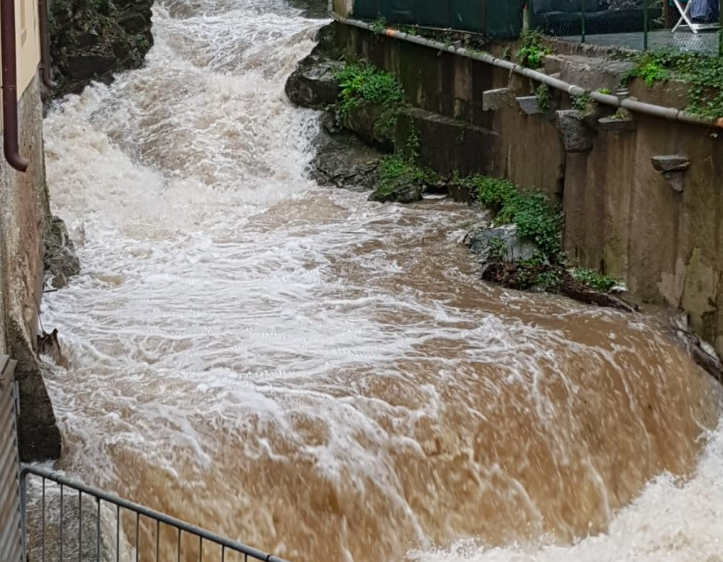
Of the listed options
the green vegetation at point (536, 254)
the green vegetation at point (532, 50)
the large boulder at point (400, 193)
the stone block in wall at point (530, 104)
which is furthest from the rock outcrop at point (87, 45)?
the stone block in wall at point (530, 104)

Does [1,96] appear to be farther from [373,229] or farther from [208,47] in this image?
[208,47]

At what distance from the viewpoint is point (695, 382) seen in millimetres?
11367

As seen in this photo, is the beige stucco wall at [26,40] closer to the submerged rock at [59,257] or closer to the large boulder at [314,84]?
the submerged rock at [59,257]

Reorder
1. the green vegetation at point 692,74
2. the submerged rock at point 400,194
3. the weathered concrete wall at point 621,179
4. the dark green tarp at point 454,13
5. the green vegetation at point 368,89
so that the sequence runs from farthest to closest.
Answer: the green vegetation at point 368,89
the submerged rock at point 400,194
the dark green tarp at point 454,13
the weathered concrete wall at point 621,179
the green vegetation at point 692,74

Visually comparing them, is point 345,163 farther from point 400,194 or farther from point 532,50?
point 532,50

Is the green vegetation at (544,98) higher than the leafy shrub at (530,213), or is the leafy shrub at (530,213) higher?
the green vegetation at (544,98)

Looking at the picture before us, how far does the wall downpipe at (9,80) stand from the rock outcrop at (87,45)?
12523mm

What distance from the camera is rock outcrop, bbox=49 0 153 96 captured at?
67.3ft

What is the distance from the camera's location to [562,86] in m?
13.5

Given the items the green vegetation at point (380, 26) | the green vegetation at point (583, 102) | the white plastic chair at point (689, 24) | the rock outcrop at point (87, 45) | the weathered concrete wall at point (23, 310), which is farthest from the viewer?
the rock outcrop at point (87, 45)

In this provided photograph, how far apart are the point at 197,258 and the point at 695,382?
6268 millimetres

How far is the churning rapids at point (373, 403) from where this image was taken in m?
9.05

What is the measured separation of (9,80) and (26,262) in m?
3.08

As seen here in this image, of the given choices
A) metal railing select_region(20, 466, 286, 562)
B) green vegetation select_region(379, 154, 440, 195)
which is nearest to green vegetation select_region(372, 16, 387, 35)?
green vegetation select_region(379, 154, 440, 195)
